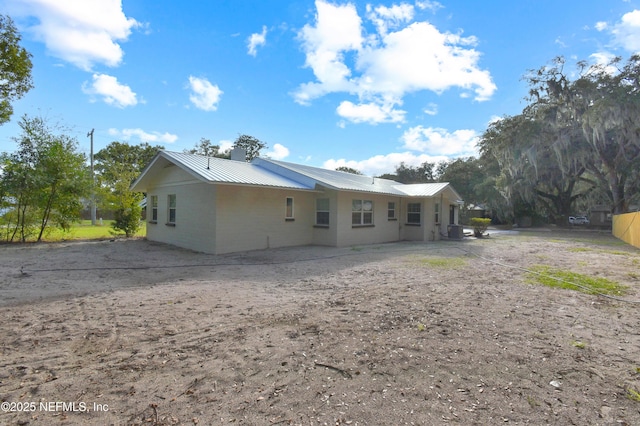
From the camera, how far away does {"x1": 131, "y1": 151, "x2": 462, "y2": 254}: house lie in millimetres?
11094

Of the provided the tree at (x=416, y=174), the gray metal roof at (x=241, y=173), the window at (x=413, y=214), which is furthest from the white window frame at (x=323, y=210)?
the tree at (x=416, y=174)

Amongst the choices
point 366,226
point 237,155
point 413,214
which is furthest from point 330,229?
point 413,214

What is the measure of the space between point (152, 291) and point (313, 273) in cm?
359

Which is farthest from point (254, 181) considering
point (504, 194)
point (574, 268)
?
point (504, 194)

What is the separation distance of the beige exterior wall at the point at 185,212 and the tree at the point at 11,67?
19.0 feet

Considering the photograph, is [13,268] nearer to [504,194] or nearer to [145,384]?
[145,384]

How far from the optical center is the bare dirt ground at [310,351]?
2.59m

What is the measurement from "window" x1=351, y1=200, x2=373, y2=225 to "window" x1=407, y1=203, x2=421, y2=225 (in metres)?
3.48

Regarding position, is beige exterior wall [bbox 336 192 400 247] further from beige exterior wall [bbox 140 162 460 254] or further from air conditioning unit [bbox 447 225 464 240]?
air conditioning unit [bbox 447 225 464 240]

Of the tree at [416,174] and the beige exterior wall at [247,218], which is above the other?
the tree at [416,174]

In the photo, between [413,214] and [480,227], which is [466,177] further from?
[413,214]

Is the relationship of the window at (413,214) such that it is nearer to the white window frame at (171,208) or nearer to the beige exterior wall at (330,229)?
the beige exterior wall at (330,229)

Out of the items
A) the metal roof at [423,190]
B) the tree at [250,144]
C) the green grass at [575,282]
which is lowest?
the green grass at [575,282]

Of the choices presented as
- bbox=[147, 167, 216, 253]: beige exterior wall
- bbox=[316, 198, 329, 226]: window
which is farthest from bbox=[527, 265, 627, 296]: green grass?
bbox=[147, 167, 216, 253]: beige exterior wall
